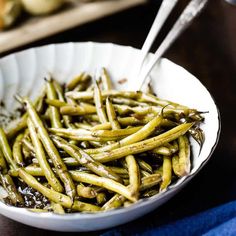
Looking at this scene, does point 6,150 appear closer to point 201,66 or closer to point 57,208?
point 57,208

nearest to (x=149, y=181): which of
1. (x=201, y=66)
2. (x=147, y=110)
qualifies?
(x=147, y=110)

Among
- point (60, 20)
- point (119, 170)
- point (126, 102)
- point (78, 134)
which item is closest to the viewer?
point (119, 170)

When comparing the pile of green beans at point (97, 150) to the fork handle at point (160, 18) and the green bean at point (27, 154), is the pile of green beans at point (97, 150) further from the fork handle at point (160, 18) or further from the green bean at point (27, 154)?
the fork handle at point (160, 18)

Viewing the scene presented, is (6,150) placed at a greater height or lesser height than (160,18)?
lesser

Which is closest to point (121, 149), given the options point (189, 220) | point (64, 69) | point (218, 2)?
point (189, 220)

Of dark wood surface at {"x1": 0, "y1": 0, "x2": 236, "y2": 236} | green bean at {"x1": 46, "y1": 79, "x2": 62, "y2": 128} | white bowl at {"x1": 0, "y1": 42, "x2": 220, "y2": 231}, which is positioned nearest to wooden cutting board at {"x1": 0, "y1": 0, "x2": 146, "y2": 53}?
dark wood surface at {"x1": 0, "y1": 0, "x2": 236, "y2": 236}

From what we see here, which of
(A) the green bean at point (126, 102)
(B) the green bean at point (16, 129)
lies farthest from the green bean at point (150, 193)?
(B) the green bean at point (16, 129)
